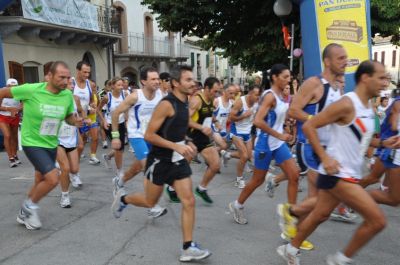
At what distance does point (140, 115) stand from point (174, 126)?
1.90m

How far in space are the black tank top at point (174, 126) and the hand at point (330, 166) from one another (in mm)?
1300

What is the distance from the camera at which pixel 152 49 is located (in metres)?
28.2

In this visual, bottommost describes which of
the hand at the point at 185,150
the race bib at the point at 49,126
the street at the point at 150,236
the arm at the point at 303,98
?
the street at the point at 150,236

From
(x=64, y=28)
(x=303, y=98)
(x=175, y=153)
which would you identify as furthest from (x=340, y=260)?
(x=64, y=28)

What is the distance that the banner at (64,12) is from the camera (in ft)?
49.8

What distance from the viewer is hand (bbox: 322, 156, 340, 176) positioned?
10.1 ft

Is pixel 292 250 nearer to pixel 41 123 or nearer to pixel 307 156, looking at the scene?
pixel 307 156

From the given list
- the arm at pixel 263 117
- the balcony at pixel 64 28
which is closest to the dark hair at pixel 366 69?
the arm at pixel 263 117

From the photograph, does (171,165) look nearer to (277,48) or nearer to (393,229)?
(393,229)

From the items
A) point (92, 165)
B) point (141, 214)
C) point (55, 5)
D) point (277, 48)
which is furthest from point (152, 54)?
point (141, 214)

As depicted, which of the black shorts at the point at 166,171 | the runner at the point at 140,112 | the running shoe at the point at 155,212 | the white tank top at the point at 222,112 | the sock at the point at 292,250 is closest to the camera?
the sock at the point at 292,250

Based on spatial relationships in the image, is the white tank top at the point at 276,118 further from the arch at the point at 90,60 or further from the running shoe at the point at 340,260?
the arch at the point at 90,60

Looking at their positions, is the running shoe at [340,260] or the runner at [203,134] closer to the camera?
the running shoe at [340,260]

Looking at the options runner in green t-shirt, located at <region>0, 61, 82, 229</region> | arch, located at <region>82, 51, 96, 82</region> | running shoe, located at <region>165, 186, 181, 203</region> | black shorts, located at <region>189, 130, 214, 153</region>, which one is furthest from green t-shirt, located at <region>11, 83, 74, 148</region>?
arch, located at <region>82, 51, 96, 82</region>
